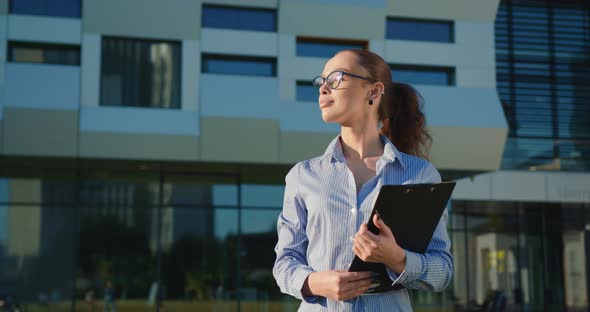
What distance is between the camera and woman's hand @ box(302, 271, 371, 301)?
7.70 ft

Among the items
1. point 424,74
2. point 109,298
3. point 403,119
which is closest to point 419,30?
point 424,74

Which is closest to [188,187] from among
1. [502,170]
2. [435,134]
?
[435,134]

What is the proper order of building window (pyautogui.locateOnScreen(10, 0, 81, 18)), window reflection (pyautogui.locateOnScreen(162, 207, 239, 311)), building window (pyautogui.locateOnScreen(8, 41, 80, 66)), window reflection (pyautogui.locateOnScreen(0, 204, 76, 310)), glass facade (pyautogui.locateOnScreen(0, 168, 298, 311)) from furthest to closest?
window reflection (pyautogui.locateOnScreen(162, 207, 239, 311)), glass facade (pyautogui.locateOnScreen(0, 168, 298, 311)), window reflection (pyautogui.locateOnScreen(0, 204, 76, 310)), building window (pyautogui.locateOnScreen(10, 0, 81, 18)), building window (pyautogui.locateOnScreen(8, 41, 80, 66))

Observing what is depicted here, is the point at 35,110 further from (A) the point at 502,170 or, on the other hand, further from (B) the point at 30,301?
(A) the point at 502,170

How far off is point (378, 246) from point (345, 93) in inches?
25.0

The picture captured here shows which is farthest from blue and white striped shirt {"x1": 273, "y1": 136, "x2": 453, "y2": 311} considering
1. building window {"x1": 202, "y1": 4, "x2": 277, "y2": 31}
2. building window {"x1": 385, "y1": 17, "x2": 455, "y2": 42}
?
building window {"x1": 385, "y1": 17, "x2": 455, "y2": 42}

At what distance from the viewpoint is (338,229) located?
2510mm

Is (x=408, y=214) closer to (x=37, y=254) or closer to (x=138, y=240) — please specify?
(x=138, y=240)

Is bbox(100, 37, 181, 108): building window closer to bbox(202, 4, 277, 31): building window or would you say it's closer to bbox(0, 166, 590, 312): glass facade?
bbox(202, 4, 277, 31): building window

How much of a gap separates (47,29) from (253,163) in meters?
5.07

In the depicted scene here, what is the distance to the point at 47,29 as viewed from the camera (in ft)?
52.8

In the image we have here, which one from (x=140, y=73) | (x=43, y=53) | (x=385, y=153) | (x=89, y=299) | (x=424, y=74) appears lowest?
(x=89, y=299)

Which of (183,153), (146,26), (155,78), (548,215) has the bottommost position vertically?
(548,215)

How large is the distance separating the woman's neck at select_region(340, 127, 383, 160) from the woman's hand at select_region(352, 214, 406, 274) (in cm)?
51
